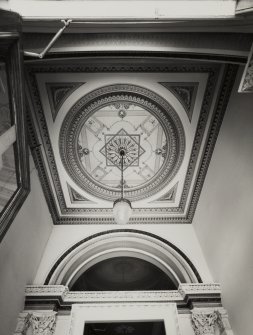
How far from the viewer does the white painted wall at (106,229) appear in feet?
15.1

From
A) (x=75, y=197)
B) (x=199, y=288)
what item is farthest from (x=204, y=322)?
(x=75, y=197)

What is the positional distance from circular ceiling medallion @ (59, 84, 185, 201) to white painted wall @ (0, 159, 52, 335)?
37.7 inches

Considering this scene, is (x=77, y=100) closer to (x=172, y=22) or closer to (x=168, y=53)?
(x=168, y=53)

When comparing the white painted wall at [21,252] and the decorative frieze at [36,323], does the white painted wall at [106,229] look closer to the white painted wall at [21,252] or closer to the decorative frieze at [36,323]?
the white painted wall at [21,252]

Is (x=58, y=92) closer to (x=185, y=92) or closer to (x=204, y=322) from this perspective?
(x=185, y=92)

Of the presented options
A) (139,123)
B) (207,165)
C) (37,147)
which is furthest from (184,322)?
(37,147)

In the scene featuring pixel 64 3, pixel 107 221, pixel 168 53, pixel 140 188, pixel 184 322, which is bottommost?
pixel 184 322

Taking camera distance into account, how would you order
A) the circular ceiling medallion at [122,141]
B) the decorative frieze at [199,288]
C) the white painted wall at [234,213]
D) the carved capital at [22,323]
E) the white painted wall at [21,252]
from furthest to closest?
the circular ceiling medallion at [122,141], the decorative frieze at [199,288], the carved capital at [22,323], the white painted wall at [21,252], the white painted wall at [234,213]

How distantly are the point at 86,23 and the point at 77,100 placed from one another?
1841 mm

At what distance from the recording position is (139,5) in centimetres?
228

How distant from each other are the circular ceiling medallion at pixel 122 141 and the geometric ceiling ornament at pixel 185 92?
9.3 inches

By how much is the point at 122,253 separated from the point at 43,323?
6.49 ft

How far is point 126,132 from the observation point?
459 cm

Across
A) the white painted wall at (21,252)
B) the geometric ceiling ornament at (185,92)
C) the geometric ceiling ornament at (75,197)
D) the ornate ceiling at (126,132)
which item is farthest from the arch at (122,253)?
the geometric ceiling ornament at (185,92)
